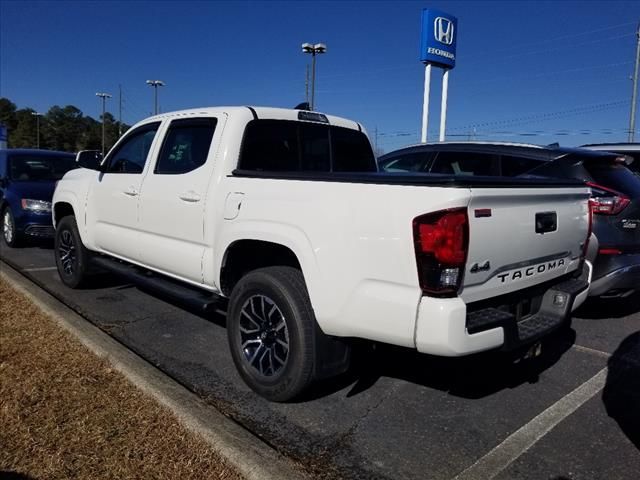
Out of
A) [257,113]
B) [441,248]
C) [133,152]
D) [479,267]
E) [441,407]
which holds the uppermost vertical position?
[257,113]

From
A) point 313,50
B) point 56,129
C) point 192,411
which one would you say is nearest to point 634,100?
point 313,50

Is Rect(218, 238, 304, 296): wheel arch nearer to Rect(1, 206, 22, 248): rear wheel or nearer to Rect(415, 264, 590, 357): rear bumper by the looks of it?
Rect(415, 264, 590, 357): rear bumper

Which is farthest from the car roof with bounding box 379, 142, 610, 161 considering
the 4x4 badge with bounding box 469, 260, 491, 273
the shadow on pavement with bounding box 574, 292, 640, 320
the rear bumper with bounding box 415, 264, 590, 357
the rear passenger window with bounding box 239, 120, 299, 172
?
the 4x4 badge with bounding box 469, 260, 491, 273

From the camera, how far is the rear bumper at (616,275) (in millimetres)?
4980

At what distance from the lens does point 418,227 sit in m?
2.66

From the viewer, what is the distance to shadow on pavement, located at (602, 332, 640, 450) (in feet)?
11.3

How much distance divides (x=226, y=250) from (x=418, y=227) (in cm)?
161

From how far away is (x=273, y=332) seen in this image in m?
3.55

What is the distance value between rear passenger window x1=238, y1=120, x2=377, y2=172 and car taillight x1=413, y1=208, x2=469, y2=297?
1803 mm

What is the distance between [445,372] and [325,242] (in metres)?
1.84

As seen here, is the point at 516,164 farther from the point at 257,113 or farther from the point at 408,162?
the point at 257,113

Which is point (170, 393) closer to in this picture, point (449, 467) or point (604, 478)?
point (449, 467)

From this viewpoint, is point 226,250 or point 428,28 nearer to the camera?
point 226,250

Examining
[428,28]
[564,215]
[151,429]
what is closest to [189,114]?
[151,429]
